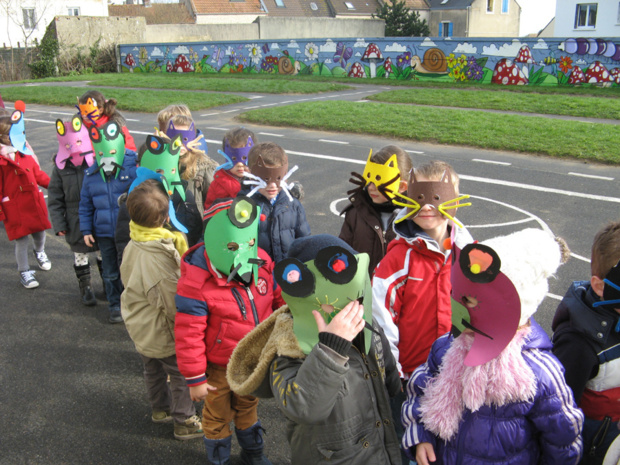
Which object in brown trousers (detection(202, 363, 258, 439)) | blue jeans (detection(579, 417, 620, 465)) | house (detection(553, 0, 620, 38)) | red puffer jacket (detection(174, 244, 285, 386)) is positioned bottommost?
brown trousers (detection(202, 363, 258, 439))

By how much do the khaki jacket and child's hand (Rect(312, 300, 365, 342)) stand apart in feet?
6.01

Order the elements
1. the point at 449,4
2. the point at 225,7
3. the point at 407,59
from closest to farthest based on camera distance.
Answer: the point at 407,59, the point at 225,7, the point at 449,4

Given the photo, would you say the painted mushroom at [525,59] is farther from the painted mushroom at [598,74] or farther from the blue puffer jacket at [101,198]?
the blue puffer jacket at [101,198]

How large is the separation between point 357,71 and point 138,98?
37.8 ft

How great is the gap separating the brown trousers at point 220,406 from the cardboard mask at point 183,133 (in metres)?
2.70

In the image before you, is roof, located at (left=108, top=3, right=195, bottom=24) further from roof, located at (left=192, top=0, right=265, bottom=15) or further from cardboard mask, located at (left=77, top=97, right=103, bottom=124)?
cardboard mask, located at (left=77, top=97, right=103, bottom=124)

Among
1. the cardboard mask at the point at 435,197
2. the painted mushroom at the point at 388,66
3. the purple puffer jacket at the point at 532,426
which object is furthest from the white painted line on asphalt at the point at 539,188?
the painted mushroom at the point at 388,66

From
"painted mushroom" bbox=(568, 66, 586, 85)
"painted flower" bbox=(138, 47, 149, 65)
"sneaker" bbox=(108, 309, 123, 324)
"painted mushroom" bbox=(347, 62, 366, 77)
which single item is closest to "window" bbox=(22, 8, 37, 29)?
"painted flower" bbox=(138, 47, 149, 65)

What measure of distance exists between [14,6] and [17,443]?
1850 inches

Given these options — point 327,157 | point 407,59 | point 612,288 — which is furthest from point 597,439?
point 407,59

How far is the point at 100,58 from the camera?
3500 centimetres

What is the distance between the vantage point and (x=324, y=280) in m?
2.12

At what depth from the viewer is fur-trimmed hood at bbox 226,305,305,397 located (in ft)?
7.49

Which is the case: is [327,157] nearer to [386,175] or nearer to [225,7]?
[386,175]
